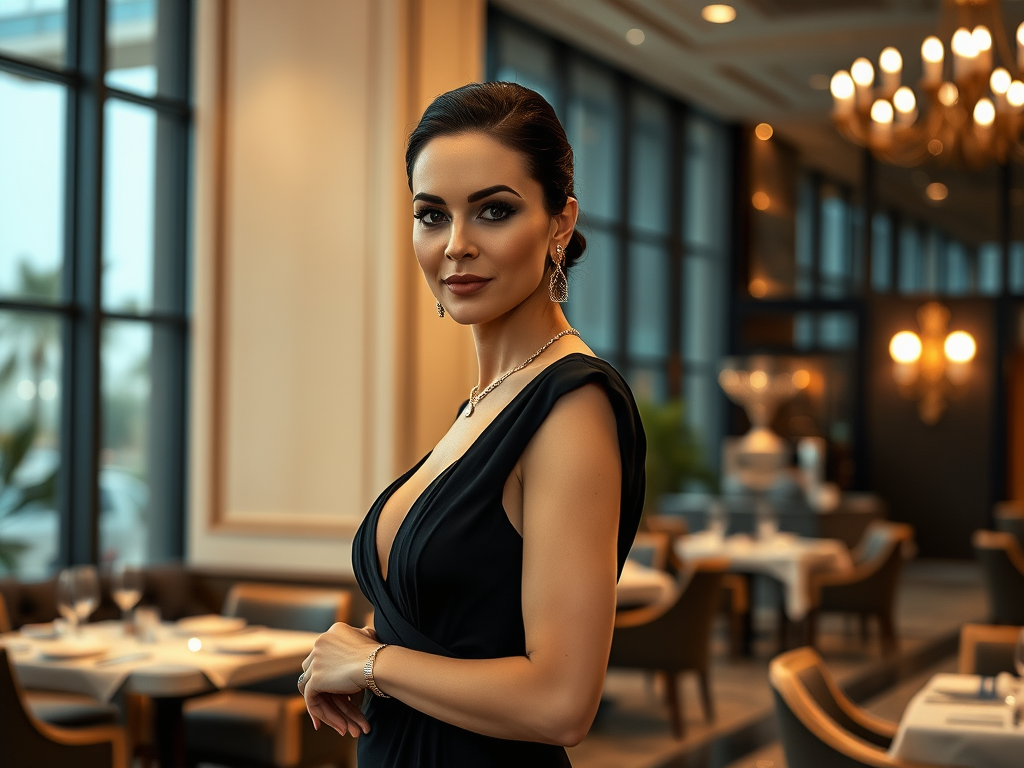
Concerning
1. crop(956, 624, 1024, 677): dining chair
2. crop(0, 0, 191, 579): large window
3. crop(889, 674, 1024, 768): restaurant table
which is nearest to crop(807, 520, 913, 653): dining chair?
crop(956, 624, 1024, 677): dining chair

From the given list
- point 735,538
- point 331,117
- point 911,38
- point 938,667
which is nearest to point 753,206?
point 911,38

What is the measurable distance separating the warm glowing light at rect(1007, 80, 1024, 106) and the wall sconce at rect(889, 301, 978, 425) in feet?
21.7

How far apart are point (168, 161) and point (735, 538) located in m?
4.69

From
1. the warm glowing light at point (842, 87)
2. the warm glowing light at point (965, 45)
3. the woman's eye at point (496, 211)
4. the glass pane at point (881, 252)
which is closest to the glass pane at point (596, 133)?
the glass pane at point (881, 252)

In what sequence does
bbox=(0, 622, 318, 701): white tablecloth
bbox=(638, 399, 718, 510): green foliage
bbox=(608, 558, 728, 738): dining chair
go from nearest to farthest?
bbox=(0, 622, 318, 701): white tablecloth < bbox=(608, 558, 728, 738): dining chair < bbox=(638, 399, 718, 510): green foliage

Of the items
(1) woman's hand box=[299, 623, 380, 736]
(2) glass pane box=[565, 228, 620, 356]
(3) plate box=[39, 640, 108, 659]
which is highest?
(2) glass pane box=[565, 228, 620, 356]

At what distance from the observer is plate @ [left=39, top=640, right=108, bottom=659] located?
4273 millimetres

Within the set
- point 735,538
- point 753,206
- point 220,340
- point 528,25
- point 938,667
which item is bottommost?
point 938,667

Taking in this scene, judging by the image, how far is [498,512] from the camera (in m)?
1.22

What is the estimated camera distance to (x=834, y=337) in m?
13.9

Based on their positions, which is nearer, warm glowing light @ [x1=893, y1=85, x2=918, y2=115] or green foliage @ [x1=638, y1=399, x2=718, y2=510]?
warm glowing light @ [x1=893, y1=85, x2=918, y2=115]

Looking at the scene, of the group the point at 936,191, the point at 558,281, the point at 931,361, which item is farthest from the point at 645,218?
the point at 558,281

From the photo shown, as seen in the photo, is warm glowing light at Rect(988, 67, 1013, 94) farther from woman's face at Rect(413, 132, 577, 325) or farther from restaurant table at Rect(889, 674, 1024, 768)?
woman's face at Rect(413, 132, 577, 325)

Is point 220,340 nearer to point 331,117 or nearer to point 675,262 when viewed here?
point 331,117
